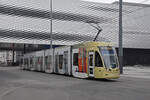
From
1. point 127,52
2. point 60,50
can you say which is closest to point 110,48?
point 60,50

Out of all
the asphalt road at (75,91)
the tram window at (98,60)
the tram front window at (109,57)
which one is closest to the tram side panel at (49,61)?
the tram window at (98,60)

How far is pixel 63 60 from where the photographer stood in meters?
23.5

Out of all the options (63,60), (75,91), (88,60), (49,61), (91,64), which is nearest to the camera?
(75,91)

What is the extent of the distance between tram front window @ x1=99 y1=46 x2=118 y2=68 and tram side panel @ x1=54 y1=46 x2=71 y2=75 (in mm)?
4912

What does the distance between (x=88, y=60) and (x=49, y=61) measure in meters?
9.98

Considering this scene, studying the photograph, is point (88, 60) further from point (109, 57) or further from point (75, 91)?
point (75, 91)

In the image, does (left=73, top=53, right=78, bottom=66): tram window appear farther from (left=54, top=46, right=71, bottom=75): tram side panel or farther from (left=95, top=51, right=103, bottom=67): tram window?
(left=95, top=51, right=103, bottom=67): tram window

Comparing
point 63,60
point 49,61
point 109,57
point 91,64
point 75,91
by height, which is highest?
point 109,57

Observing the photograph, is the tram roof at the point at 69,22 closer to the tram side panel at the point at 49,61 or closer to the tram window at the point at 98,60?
the tram side panel at the point at 49,61

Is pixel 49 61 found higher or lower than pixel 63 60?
lower

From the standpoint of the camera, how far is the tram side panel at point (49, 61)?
27.0 metres

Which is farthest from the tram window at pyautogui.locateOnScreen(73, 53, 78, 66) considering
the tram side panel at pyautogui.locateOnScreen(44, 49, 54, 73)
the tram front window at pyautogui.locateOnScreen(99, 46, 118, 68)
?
the tram side panel at pyautogui.locateOnScreen(44, 49, 54, 73)

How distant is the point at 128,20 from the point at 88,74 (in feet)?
155

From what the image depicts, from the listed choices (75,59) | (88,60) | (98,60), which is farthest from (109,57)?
(75,59)
